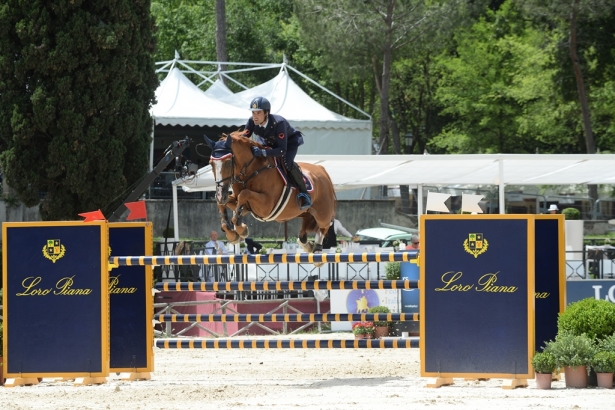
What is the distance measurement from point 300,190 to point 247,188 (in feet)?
2.83

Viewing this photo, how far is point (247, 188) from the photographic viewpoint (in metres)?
10.4

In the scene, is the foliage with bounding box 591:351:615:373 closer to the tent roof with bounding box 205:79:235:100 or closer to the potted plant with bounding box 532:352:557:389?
the potted plant with bounding box 532:352:557:389

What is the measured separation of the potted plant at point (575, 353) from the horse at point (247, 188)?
3.39 meters

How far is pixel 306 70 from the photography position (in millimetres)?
42812

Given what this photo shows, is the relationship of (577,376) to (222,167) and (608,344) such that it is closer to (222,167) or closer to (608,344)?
(608,344)

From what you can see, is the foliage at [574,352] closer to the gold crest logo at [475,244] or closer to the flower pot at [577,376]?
the flower pot at [577,376]

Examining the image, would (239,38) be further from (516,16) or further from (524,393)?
(524,393)

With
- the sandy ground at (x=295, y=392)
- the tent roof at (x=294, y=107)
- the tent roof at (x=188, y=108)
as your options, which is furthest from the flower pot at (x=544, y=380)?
the tent roof at (x=294, y=107)

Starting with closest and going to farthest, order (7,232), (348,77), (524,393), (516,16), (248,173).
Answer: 1. (524,393)
2. (7,232)
3. (248,173)
4. (348,77)
5. (516,16)

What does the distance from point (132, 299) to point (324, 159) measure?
6.26 meters

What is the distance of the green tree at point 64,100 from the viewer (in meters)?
19.5

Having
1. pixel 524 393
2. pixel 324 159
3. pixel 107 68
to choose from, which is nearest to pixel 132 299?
pixel 524 393

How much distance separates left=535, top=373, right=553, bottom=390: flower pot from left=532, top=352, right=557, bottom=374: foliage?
0.19 ft

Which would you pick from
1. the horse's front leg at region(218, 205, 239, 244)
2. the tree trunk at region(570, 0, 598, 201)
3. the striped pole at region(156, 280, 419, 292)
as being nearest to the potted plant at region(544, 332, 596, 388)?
the striped pole at region(156, 280, 419, 292)
